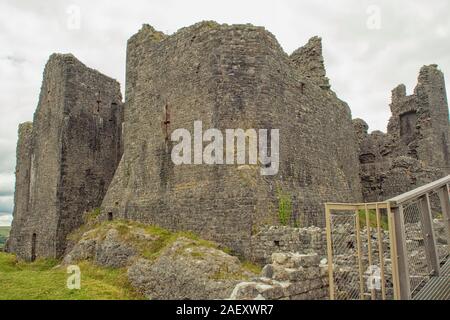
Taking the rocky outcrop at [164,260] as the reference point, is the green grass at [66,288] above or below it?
below

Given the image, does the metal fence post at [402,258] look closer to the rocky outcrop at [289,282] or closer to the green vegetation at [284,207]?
the rocky outcrop at [289,282]

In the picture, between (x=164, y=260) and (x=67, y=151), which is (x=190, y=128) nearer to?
(x=164, y=260)

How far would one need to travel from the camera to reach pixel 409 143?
33.2 m

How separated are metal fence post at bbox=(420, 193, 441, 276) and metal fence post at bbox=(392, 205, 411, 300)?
1.51m

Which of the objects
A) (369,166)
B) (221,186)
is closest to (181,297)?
(221,186)

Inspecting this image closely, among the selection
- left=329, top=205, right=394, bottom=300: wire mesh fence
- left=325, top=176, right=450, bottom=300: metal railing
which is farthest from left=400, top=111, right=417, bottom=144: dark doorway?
left=325, top=176, right=450, bottom=300: metal railing

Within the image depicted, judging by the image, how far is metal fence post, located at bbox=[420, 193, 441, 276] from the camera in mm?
8023

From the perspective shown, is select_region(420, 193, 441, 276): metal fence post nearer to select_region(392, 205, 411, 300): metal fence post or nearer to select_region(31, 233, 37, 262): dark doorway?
select_region(392, 205, 411, 300): metal fence post

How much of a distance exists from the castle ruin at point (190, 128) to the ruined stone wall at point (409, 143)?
98 mm

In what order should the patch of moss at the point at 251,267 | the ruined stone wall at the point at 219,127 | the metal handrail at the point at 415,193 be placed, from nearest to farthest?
the metal handrail at the point at 415,193, the patch of moss at the point at 251,267, the ruined stone wall at the point at 219,127

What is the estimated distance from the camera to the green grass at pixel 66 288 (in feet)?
36.4

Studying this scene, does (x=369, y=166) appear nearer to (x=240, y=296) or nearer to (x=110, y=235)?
(x=110, y=235)

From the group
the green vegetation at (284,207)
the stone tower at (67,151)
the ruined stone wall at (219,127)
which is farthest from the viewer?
the stone tower at (67,151)

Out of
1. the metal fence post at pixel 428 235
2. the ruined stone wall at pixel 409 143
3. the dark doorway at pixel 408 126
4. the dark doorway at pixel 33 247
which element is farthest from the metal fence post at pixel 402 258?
the dark doorway at pixel 408 126
